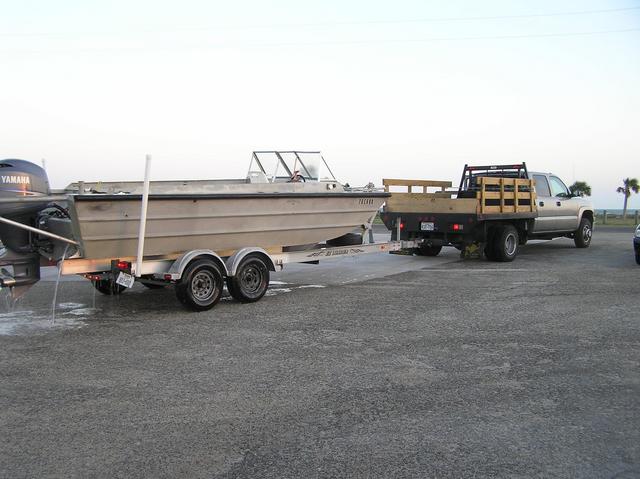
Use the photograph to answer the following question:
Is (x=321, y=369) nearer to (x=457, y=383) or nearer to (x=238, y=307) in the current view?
(x=457, y=383)

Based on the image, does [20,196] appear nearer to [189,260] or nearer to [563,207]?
[189,260]

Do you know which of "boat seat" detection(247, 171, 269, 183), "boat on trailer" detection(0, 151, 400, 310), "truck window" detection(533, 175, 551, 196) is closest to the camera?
"boat on trailer" detection(0, 151, 400, 310)

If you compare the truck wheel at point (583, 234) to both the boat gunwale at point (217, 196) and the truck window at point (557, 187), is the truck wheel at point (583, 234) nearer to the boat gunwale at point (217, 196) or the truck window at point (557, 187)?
→ the truck window at point (557, 187)

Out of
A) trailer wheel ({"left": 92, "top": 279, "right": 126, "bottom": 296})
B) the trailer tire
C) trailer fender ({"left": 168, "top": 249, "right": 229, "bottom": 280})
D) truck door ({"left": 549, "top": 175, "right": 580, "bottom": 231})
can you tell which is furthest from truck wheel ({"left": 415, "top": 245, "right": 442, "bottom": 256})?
trailer wheel ({"left": 92, "top": 279, "right": 126, "bottom": 296})

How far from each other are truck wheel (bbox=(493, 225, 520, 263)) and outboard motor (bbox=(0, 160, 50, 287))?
926cm

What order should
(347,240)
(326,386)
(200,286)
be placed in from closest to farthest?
1. (326,386)
2. (200,286)
3. (347,240)

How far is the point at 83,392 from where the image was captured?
508cm

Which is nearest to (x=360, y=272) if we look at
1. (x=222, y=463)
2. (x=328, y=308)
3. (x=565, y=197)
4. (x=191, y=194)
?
(x=328, y=308)

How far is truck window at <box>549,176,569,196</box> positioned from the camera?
15609mm

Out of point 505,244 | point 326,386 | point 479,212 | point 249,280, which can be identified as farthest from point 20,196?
point 505,244

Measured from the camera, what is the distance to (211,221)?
861 cm

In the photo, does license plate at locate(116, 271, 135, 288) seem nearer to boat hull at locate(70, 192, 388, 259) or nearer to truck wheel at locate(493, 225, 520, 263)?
boat hull at locate(70, 192, 388, 259)

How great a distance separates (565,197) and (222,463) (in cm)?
1403

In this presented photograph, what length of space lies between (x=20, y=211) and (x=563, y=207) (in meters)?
12.7
